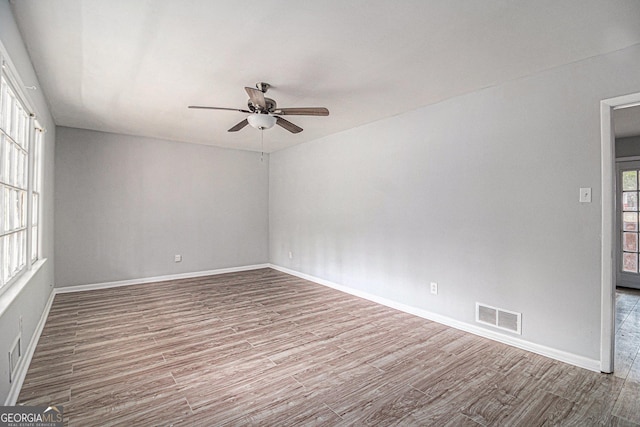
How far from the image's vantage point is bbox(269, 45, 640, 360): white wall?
2514 millimetres

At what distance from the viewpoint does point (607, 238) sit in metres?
2.40

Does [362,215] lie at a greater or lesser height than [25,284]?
greater

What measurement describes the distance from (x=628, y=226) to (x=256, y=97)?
20.7 ft

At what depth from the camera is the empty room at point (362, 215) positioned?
6.52 feet

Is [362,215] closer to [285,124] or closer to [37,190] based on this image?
[285,124]

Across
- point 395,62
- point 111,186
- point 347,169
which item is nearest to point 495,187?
point 395,62

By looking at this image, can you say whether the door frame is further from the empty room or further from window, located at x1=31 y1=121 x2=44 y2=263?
window, located at x1=31 y1=121 x2=44 y2=263

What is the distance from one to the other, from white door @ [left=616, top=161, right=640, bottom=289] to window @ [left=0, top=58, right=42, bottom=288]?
779 cm

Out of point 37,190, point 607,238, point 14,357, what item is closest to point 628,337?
point 607,238

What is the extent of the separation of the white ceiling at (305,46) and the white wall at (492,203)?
0.88 ft

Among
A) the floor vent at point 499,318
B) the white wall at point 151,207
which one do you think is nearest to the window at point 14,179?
the white wall at point 151,207

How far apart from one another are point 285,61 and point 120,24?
118 cm

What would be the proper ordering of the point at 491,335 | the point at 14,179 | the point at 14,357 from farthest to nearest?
the point at 491,335, the point at 14,179, the point at 14,357

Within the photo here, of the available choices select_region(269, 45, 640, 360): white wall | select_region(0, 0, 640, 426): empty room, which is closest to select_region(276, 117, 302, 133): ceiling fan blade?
select_region(0, 0, 640, 426): empty room
